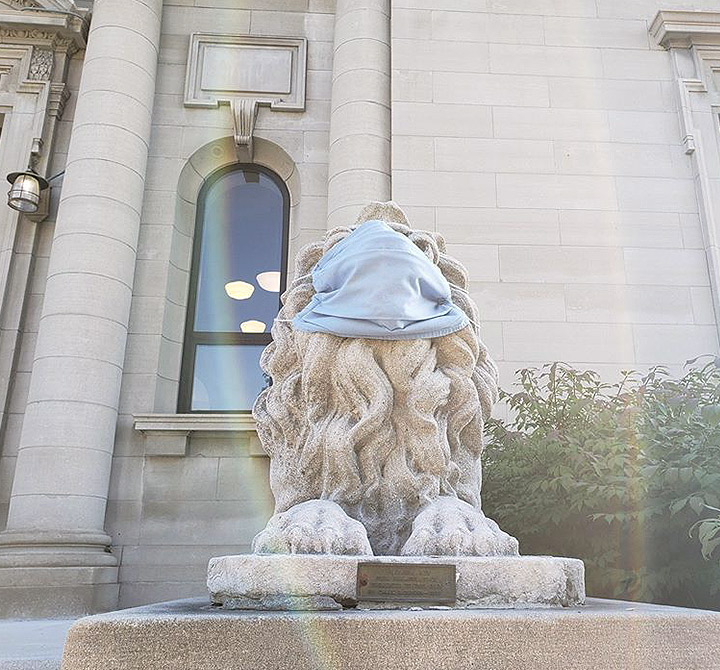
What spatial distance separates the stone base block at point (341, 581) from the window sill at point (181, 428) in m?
5.34

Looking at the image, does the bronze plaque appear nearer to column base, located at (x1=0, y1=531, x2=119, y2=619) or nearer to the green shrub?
the green shrub

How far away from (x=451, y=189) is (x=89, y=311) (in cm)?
449

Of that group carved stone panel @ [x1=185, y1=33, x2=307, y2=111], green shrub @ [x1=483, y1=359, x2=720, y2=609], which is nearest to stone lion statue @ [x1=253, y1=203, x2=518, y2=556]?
green shrub @ [x1=483, y1=359, x2=720, y2=609]

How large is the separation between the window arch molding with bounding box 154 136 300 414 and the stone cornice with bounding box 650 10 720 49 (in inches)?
208

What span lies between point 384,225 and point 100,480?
5331 millimetres

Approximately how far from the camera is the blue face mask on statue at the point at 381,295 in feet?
11.5

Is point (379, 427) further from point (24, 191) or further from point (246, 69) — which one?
point (246, 69)

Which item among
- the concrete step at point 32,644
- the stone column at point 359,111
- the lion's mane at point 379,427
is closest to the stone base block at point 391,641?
the lion's mane at point 379,427

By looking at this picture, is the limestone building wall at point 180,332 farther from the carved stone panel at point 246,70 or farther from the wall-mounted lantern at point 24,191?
the wall-mounted lantern at point 24,191

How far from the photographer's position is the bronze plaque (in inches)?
107

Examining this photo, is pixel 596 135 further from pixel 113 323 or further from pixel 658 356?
pixel 113 323

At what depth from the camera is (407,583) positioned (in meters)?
2.74

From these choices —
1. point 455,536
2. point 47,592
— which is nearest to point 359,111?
point 47,592

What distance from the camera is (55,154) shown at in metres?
9.76
